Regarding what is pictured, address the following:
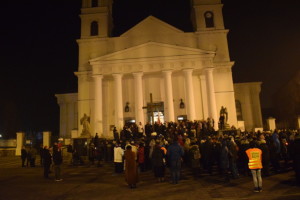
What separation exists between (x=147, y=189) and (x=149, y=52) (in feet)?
64.3

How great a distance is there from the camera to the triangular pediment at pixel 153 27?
3052 centimetres

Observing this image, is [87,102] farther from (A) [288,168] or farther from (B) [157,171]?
(A) [288,168]

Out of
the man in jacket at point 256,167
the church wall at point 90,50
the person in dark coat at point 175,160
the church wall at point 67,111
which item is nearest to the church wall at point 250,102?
the church wall at point 90,50

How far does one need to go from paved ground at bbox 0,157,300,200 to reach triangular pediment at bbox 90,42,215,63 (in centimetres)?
1685

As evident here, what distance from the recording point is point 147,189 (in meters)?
9.41

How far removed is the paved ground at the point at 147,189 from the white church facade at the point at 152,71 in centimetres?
1435

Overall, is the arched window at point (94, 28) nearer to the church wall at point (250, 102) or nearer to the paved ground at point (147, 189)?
the church wall at point (250, 102)

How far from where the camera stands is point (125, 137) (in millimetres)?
19359

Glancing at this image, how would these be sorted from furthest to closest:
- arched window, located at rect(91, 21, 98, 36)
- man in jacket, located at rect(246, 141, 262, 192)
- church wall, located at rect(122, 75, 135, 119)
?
arched window, located at rect(91, 21, 98, 36) → church wall, located at rect(122, 75, 135, 119) → man in jacket, located at rect(246, 141, 262, 192)

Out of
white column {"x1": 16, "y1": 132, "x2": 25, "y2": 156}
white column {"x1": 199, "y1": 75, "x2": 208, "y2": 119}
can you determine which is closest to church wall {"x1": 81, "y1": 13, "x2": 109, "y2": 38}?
white column {"x1": 199, "y1": 75, "x2": 208, "y2": 119}

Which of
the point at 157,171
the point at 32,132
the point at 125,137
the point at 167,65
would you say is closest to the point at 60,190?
the point at 157,171

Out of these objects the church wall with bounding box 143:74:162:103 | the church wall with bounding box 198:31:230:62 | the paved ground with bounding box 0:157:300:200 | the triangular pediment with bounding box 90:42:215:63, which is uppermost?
the church wall with bounding box 198:31:230:62

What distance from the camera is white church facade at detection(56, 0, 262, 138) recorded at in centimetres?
2662

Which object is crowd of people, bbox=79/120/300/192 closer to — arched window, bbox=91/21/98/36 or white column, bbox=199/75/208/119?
white column, bbox=199/75/208/119
